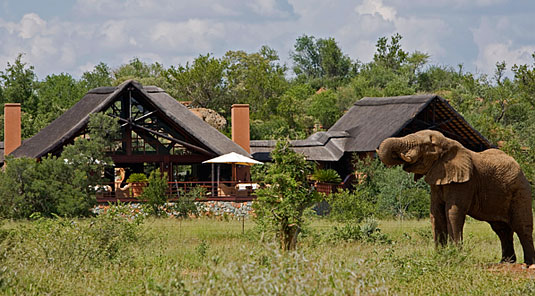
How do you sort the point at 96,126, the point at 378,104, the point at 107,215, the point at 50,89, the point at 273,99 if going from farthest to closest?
the point at 50,89, the point at 273,99, the point at 378,104, the point at 96,126, the point at 107,215

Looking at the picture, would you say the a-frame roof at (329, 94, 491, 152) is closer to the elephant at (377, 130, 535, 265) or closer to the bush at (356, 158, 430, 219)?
the bush at (356, 158, 430, 219)

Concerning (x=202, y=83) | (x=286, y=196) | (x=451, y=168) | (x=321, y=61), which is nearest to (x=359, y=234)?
(x=286, y=196)

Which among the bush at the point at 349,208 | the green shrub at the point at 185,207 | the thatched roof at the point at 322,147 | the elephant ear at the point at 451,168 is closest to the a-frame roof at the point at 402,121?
the thatched roof at the point at 322,147

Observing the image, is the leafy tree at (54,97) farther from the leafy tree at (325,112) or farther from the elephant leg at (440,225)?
the elephant leg at (440,225)

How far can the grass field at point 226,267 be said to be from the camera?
7.95 m

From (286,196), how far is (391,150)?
2486 millimetres

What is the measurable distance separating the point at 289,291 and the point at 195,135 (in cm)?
2041

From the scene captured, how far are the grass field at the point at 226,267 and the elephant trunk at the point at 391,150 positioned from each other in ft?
4.62

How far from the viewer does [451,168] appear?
1252cm

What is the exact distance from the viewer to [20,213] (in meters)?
22.0

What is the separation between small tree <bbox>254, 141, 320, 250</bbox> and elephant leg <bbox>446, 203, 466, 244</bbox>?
102 inches

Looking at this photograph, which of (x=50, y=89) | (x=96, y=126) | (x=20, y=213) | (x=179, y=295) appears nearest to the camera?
(x=179, y=295)

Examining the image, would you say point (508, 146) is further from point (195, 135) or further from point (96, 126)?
point (96, 126)

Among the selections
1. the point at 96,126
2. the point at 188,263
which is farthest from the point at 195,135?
the point at 188,263
